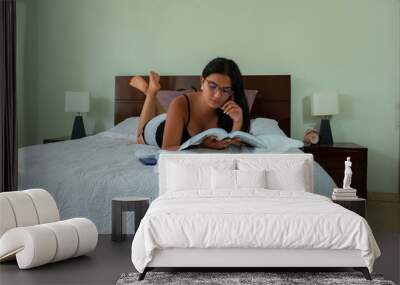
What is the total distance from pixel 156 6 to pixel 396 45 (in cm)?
223

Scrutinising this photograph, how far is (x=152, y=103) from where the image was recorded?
6.41 metres

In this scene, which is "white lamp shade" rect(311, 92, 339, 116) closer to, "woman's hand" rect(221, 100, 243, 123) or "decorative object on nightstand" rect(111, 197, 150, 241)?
"woman's hand" rect(221, 100, 243, 123)

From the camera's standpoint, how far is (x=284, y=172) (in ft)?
18.8

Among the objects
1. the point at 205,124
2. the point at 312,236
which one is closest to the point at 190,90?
the point at 205,124

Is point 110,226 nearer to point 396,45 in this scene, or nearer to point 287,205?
point 287,205

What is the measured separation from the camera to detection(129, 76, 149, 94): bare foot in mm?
6461

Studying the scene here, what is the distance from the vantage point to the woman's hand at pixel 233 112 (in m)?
6.30

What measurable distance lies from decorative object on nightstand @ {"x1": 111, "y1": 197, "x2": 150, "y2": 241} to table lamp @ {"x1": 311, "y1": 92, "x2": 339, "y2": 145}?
5.67ft

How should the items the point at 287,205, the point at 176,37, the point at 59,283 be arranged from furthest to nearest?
the point at 176,37 < the point at 287,205 < the point at 59,283

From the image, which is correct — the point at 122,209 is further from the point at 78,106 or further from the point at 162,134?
the point at 78,106

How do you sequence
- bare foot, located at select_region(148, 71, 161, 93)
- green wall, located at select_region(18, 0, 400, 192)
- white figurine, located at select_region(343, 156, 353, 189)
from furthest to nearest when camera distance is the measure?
bare foot, located at select_region(148, 71, 161, 93) < green wall, located at select_region(18, 0, 400, 192) < white figurine, located at select_region(343, 156, 353, 189)

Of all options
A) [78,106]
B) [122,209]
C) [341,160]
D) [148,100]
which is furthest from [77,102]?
[341,160]

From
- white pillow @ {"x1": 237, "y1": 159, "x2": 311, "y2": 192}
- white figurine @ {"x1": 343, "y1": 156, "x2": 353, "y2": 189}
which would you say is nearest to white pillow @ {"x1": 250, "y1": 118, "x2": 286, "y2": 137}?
white pillow @ {"x1": 237, "y1": 159, "x2": 311, "y2": 192}

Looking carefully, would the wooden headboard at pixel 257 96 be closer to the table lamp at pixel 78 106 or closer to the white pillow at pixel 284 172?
the table lamp at pixel 78 106
